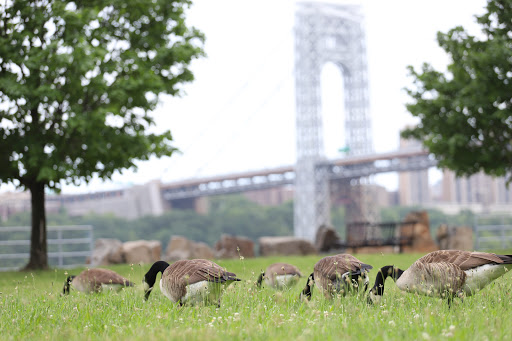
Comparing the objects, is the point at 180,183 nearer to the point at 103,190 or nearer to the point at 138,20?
→ the point at 103,190

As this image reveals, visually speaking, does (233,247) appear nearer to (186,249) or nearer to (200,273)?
(186,249)

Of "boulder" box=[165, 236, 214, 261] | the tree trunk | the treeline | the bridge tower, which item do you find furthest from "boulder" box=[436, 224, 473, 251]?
the bridge tower

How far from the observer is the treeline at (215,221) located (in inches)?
1880

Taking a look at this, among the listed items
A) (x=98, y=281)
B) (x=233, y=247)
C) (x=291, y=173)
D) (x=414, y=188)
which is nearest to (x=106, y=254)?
(x=233, y=247)

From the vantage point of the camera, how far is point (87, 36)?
12.4 meters

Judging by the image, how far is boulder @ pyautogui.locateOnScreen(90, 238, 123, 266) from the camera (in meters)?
17.3

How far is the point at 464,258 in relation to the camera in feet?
13.7

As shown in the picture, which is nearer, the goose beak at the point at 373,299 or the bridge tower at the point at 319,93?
the goose beak at the point at 373,299

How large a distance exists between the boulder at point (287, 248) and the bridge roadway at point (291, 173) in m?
24.0

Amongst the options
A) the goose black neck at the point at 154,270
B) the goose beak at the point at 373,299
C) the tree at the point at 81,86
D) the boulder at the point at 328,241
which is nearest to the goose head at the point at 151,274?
the goose black neck at the point at 154,270

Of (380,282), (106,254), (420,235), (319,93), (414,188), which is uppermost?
(319,93)

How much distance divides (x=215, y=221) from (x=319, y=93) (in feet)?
52.6

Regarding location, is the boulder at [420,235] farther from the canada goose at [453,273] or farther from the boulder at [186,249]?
the canada goose at [453,273]

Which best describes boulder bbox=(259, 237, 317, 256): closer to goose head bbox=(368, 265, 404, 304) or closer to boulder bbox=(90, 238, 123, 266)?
boulder bbox=(90, 238, 123, 266)
